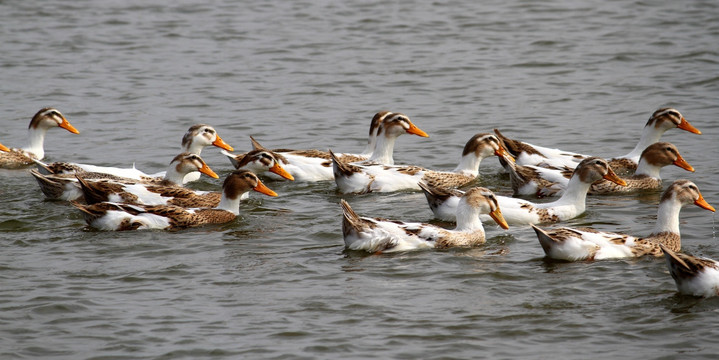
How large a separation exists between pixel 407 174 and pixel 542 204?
6.60ft

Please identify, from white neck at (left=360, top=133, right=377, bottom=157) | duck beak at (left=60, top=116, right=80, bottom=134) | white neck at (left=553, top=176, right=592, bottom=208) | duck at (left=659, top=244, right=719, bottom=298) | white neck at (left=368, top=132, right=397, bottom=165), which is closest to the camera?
duck at (left=659, top=244, right=719, bottom=298)

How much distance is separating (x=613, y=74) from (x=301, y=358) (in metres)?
13.6

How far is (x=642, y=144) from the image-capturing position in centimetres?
1470

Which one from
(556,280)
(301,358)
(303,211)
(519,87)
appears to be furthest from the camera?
(519,87)

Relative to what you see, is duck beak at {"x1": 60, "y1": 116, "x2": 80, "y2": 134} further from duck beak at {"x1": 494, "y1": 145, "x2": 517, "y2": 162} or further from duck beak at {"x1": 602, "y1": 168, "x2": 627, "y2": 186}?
duck beak at {"x1": 602, "y1": 168, "x2": 627, "y2": 186}

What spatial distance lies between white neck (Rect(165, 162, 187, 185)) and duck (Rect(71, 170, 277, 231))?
1.18 m

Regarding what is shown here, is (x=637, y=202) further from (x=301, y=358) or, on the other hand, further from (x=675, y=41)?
(x=675, y=41)

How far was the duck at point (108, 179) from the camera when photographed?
1271 cm

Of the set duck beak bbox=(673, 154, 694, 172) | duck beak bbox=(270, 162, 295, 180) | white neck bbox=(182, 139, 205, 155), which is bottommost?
duck beak bbox=(270, 162, 295, 180)

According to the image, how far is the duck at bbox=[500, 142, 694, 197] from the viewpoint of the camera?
13219 millimetres

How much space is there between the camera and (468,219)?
11055mm

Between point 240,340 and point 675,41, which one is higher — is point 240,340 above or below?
below

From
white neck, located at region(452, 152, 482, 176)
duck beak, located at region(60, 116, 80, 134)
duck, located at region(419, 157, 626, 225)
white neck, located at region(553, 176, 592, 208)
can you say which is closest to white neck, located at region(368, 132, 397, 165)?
white neck, located at region(452, 152, 482, 176)

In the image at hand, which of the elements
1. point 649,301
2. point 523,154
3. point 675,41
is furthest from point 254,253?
point 675,41
